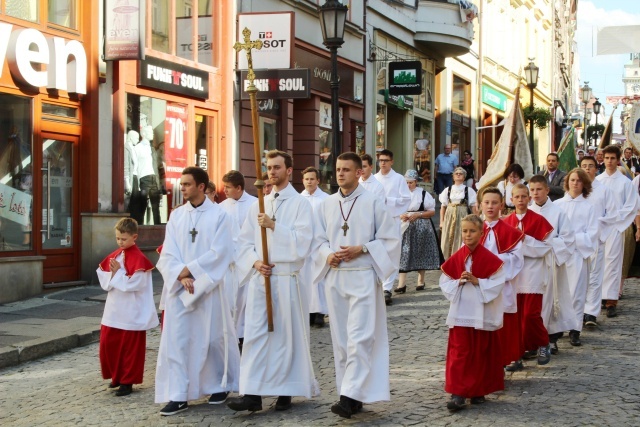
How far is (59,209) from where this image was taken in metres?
14.6

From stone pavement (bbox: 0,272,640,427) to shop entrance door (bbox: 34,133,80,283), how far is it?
13.4 feet

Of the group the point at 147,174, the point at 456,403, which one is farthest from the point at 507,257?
the point at 147,174

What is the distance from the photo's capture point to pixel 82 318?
11.8 meters

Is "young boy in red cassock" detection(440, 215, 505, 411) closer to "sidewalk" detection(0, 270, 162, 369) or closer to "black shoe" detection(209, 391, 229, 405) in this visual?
"black shoe" detection(209, 391, 229, 405)

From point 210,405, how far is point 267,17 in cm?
1178

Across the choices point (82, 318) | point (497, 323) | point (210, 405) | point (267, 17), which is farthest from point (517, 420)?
point (267, 17)

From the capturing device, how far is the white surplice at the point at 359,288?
23.4ft

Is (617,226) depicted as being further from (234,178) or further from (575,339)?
(234,178)

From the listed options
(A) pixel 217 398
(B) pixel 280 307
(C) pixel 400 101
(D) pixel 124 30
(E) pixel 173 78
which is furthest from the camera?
(C) pixel 400 101

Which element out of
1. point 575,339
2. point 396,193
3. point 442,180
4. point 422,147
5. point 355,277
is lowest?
point 575,339

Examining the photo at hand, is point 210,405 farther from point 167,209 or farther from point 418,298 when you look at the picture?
point 167,209

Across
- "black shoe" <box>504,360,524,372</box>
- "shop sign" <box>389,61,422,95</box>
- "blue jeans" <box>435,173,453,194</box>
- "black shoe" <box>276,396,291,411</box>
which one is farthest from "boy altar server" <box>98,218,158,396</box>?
"shop sign" <box>389,61,422,95</box>

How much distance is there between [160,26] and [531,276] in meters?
10.0

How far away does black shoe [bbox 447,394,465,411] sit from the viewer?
725 centimetres
